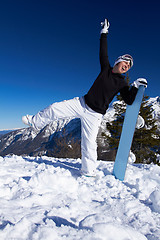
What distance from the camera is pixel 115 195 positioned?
6.35 ft

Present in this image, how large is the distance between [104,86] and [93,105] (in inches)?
15.7

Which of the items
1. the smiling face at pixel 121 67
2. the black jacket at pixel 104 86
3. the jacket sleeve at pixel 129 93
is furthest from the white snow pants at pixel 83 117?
the smiling face at pixel 121 67

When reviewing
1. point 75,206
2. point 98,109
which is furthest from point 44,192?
point 98,109

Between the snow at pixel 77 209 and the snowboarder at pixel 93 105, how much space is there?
Result: 0.62m

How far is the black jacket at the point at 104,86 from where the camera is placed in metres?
2.74

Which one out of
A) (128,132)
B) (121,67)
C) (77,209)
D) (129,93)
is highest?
(121,67)

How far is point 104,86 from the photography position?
2725 millimetres

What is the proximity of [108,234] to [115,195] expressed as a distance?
111cm

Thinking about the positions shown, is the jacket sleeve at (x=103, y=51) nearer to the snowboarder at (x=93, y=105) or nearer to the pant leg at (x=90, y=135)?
the snowboarder at (x=93, y=105)

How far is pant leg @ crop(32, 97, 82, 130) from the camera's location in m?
2.79

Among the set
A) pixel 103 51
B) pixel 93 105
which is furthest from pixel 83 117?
pixel 103 51

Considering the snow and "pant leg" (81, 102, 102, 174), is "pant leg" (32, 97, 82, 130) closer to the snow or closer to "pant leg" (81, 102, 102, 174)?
"pant leg" (81, 102, 102, 174)

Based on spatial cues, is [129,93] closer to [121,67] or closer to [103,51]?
[121,67]

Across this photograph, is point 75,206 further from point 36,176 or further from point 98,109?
point 98,109
